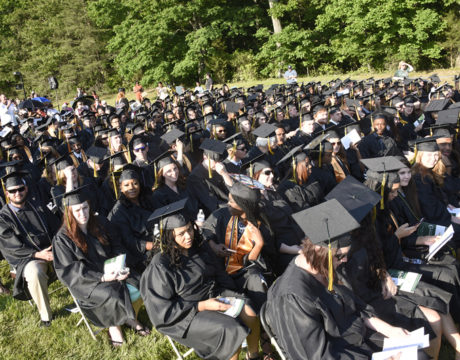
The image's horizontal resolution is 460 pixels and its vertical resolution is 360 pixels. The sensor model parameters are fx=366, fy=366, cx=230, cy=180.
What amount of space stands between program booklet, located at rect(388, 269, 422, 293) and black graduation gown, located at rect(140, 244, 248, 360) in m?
1.54

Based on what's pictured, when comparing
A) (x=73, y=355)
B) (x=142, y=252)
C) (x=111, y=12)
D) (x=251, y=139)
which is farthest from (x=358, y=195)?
(x=111, y=12)

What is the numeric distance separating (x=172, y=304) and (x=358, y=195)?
2.03 meters

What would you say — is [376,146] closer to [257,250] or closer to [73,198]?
[257,250]

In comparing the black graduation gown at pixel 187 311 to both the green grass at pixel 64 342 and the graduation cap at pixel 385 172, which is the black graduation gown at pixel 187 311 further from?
the graduation cap at pixel 385 172

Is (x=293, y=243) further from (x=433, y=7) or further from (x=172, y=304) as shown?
(x=433, y=7)

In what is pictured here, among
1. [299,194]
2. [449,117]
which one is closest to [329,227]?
[299,194]

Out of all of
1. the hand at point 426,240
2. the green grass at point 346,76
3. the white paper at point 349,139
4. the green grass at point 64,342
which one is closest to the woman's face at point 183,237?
the green grass at point 64,342

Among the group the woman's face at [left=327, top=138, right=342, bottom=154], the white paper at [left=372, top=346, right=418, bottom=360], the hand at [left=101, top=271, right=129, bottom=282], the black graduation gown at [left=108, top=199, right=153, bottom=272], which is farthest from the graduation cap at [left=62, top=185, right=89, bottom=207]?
the woman's face at [left=327, top=138, right=342, bottom=154]

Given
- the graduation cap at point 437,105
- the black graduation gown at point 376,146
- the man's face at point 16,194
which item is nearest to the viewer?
the man's face at point 16,194

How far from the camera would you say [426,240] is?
3986 millimetres

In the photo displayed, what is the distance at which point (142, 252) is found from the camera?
15.0ft

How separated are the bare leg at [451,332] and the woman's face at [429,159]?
2354 millimetres

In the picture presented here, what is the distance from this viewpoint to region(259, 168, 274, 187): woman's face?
489cm

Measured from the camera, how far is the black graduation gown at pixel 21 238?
4.36 metres
